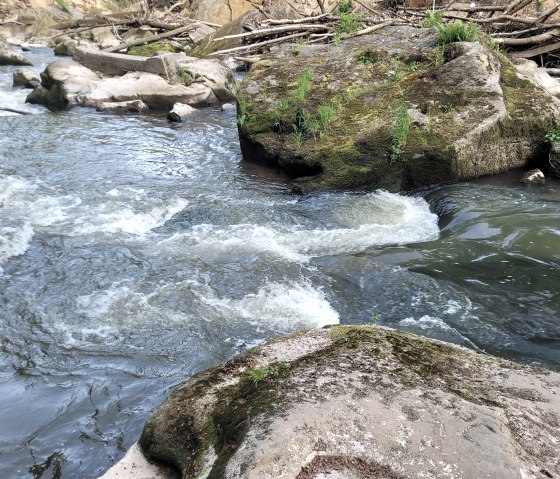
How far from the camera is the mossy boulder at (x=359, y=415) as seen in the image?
7.46 feet

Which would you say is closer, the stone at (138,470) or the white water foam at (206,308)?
the stone at (138,470)

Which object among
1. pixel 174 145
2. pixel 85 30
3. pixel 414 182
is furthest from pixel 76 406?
pixel 85 30

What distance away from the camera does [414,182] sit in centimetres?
759

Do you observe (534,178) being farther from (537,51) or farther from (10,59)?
(10,59)

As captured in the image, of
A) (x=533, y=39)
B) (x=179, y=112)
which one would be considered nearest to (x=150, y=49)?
(x=179, y=112)

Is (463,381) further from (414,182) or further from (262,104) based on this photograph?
(262,104)

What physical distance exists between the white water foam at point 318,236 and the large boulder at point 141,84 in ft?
24.9

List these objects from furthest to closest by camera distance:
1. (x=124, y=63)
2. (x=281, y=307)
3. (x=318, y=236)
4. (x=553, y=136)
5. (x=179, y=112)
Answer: (x=124, y=63) < (x=179, y=112) < (x=553, y=136) < (x=318, y=236) < (x=281, y=307)

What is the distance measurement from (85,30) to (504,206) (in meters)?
22.3

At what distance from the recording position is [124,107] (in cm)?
1291

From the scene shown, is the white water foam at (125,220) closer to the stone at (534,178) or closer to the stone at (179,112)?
the stone at (534,178)

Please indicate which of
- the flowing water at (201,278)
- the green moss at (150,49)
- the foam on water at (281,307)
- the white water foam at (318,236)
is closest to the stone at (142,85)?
the green moss at (150,49)

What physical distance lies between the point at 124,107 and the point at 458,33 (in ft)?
24.6

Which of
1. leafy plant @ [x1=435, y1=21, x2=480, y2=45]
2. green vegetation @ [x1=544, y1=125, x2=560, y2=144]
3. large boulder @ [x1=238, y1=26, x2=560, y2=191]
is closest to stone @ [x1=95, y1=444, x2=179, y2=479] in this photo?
large boulder @ [x1=238, y1=26, x2=560, y2=191]
